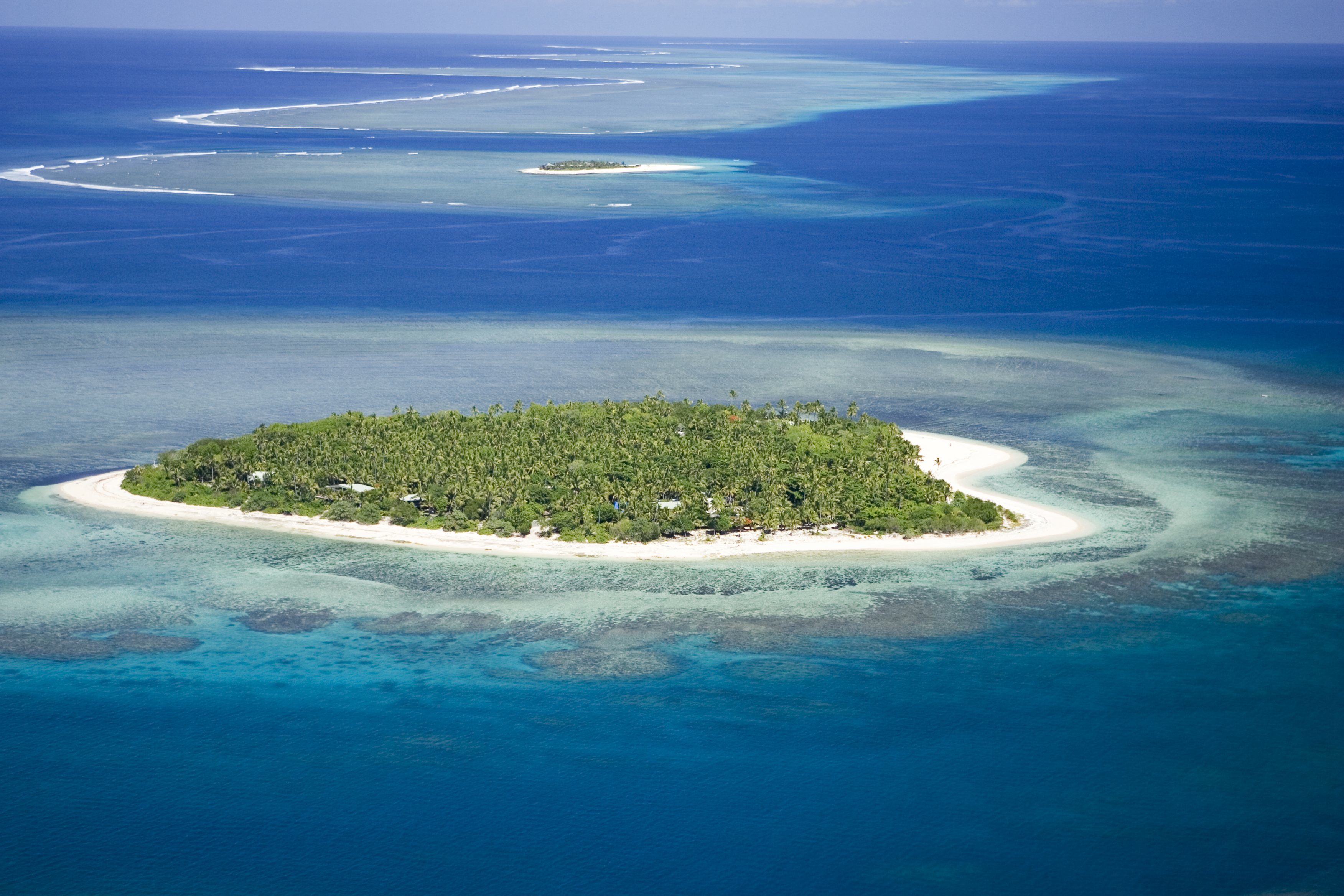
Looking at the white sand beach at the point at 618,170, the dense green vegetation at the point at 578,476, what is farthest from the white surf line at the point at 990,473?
the white sand beach at the point at 618,170

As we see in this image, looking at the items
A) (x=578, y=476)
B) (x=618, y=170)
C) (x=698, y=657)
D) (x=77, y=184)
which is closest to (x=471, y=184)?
(x=618, y=170)

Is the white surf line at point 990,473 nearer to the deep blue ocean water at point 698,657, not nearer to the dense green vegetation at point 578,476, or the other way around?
the dense green vegetation at point 578,476

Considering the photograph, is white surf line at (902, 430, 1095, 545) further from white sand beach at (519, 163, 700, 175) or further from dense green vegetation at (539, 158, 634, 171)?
dense green vegetation at (539, 158, 634, 171)

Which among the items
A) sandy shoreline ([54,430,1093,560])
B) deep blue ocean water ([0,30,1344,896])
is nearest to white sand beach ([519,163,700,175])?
deep blue ocean water ([0,30,1344,896])

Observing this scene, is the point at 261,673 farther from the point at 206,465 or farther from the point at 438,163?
the point at 438,163

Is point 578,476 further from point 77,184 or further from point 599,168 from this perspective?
point 599,168
